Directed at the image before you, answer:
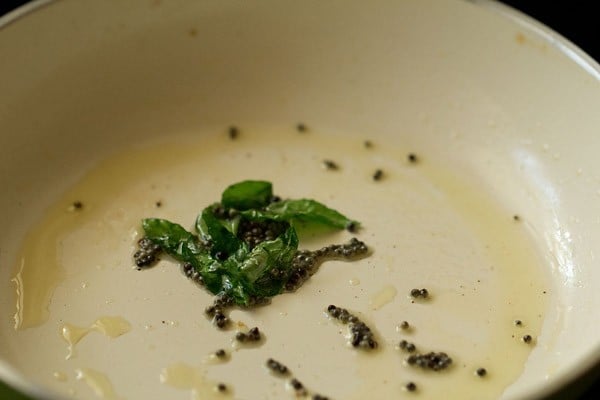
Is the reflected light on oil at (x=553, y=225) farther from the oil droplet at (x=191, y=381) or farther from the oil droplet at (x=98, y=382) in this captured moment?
the oil droplet at (x=98, y=382)

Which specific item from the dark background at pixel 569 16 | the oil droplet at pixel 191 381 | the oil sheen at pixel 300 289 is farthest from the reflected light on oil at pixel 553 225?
the oil droplet at pixel 191 381

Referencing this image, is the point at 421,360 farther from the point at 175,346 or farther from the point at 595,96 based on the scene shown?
the point at 595,96

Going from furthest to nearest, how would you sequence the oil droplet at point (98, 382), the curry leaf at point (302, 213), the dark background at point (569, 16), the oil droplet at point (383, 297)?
1. the dark background at point (569, 16)
2. the curry leaf at point (302, 213)
3. the oil droplet at point (383, 297)
4. the oil droplet at point (98, 382)

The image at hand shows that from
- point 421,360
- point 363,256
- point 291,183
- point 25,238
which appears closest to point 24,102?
point 25,238

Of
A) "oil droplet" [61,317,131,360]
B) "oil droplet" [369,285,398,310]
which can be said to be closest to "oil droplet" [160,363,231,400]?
"oil droplet" [61,317,131,360]

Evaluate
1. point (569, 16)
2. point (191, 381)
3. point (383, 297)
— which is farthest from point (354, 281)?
point (569, 16)

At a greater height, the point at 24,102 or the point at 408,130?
the point at 24,102

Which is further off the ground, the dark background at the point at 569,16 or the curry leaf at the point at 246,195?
the dark background at the point at 569,16

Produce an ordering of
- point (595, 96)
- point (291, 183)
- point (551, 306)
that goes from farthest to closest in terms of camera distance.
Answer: point (291, 183) → point (595, 96) → point (551, 306)
